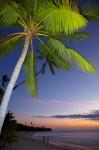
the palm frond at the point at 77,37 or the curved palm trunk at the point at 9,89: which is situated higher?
the palm frond at the point at 77,37

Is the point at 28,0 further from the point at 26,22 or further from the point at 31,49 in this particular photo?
the point at 31,49

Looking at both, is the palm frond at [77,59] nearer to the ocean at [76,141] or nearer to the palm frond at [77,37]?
the palm frond at [77,37]

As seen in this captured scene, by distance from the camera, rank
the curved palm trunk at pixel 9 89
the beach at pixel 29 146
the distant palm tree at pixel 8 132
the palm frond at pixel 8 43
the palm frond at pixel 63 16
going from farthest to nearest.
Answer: the beach at pixel 29 146, the distant palm tree at pixel 8 132, the palm frond at pixel 8 43, the curved palm trunk at pixel 9 89, the palm frond at pixel 63 16

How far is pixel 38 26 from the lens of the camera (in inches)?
506

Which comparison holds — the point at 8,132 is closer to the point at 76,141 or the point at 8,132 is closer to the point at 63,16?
the point at 63,16

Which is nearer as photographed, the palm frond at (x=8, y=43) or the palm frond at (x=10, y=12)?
the palm frond at (x=10, y=12)

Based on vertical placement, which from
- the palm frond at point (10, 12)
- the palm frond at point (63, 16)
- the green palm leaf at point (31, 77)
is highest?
the palm frond at point (10, 12)

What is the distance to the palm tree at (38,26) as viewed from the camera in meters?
11.1

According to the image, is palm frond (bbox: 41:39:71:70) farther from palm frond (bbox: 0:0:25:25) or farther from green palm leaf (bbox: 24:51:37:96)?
palm frond (bbox: 0:0:25:25)

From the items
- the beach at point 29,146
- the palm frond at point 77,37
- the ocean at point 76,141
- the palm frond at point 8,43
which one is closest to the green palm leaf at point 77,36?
the palm frond at point 77,37

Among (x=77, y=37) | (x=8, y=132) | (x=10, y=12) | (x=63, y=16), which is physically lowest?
(x=8, y=132)

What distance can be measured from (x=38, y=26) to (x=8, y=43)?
158 cm

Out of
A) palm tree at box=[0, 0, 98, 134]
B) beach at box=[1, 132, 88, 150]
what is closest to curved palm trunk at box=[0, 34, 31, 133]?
palm tree at box=[0, 0, 98, 134]

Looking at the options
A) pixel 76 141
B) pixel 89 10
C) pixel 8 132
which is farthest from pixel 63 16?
pixel 76 141
